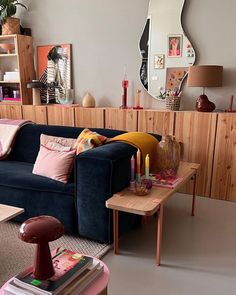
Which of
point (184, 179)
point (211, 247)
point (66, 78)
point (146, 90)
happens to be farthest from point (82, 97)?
point (211, 247)

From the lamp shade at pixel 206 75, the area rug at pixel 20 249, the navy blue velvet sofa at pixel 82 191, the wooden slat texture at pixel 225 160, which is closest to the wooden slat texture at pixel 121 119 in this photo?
the lamp shade at pixel 206 75

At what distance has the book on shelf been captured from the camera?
1001 millimetres

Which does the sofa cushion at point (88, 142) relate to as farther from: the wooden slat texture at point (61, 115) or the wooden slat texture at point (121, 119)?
the wooden slat texture at point (61, 115)

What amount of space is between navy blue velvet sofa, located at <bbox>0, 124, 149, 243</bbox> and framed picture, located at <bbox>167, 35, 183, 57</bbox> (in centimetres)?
149

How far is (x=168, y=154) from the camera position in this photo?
7.14ft

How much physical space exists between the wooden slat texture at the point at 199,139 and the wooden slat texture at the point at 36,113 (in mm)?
1696

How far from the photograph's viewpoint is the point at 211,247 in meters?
2.07

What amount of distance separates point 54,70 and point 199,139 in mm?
2149

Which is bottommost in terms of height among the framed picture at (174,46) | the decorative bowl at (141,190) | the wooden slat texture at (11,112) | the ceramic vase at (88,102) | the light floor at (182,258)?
the light floor at (182,258)

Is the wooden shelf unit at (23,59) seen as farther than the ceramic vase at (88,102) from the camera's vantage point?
Yes

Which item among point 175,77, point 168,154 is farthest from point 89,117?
point 168,154

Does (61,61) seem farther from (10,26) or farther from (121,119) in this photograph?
(121,119)

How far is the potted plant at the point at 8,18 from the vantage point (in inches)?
145

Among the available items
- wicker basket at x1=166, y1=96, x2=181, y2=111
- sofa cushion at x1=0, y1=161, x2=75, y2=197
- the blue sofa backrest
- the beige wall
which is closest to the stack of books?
sofa cushion at x1=0, y1=161, x2=75, y2=197
